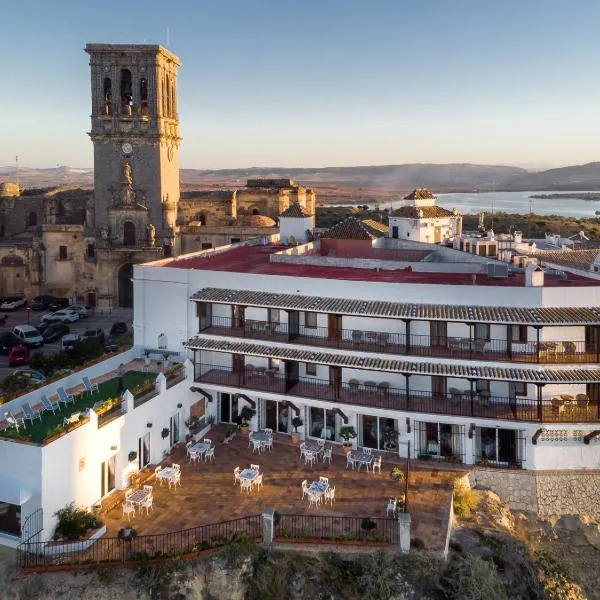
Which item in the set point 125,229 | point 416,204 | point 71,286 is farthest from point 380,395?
point 71,286

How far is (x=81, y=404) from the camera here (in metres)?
25.2

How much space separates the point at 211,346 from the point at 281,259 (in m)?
9.60

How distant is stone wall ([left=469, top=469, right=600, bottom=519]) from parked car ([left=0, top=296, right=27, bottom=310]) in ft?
156

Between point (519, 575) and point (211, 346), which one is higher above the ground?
point (211, 346)

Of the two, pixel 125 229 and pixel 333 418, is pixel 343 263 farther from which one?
pixel 125 229

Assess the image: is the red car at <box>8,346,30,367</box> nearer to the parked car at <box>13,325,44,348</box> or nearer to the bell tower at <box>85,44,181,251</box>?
the parked car at <box>13,325,44,348</box>

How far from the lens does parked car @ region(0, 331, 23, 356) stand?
45.7 metres

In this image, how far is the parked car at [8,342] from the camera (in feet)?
150

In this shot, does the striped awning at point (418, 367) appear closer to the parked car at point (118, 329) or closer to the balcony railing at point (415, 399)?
the balcony railing at point (415, 399)

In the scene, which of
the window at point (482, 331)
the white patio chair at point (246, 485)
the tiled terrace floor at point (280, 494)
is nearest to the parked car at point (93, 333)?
the tiled terrace floor at point (280, 494)

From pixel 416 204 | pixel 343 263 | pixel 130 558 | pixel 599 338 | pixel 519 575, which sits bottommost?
pixel 519 575

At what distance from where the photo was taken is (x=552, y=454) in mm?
25625

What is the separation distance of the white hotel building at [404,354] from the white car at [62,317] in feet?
83.1

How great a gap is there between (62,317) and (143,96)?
805 inches
